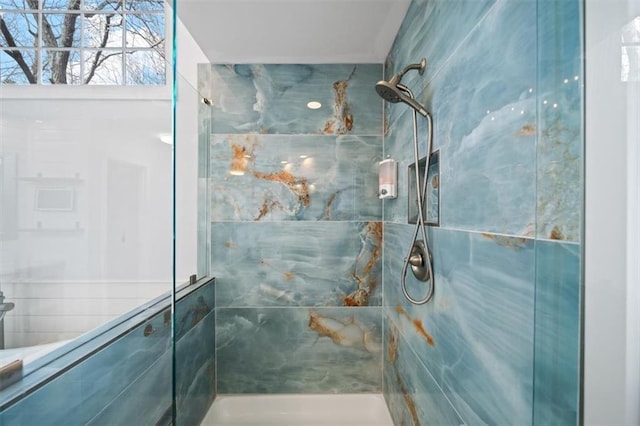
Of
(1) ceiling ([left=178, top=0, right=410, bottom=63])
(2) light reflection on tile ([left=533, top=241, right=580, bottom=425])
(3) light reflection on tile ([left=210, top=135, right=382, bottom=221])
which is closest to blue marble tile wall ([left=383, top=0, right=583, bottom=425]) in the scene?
(2) light reflection on tile ([left=533, top=241, right=580, bottom=425])

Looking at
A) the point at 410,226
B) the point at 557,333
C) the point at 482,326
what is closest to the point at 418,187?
the point at 410,226

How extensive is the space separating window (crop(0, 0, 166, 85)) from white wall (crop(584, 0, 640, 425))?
113cm

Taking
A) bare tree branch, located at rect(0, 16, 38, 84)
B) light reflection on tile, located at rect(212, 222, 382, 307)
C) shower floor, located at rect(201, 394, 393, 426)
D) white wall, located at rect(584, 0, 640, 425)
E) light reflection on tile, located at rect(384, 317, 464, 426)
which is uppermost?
bare tree branch, located at rect(0, 16, 38, 84)

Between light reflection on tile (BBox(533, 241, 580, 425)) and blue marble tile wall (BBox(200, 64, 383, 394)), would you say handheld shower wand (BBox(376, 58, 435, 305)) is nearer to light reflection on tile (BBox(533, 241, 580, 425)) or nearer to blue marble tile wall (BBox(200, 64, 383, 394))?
light reflection on tile (BBox(533, 241, 580, 425))

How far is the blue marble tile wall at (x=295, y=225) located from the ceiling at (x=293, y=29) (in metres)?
0.10

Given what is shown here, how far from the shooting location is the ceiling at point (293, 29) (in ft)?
4.95

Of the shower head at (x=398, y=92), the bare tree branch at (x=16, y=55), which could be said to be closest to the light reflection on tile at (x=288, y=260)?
the shower head at (x=398, y=92)

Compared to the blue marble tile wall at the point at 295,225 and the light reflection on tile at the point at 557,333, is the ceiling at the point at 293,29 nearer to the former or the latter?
the blue marble tile wall at the point at 295,225

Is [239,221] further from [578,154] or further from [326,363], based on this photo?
[578,154]

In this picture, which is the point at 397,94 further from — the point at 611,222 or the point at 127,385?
the point at 127,385

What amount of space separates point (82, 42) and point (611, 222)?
1348 mm

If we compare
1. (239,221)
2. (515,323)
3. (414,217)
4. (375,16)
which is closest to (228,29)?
(375,16)

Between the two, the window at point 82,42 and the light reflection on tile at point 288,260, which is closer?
the window at point 82,42

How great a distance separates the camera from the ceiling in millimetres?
1510
